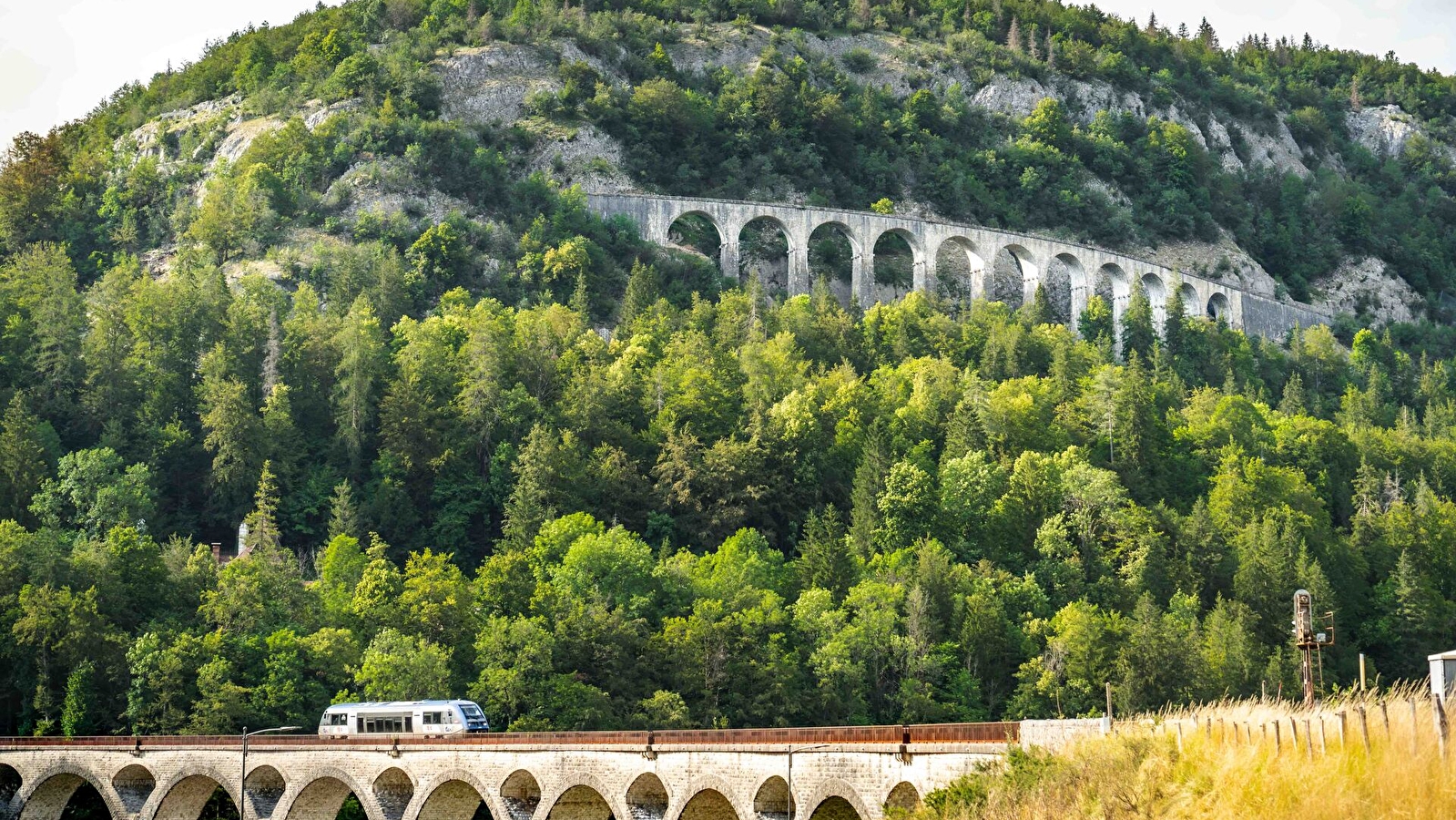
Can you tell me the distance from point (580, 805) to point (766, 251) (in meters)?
65.9

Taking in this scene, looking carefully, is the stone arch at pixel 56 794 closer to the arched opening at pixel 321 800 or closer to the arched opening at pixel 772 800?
the arched opening at pixel 321 800

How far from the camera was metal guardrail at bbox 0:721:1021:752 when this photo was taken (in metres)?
44.1

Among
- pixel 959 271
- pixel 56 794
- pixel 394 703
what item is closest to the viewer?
pixel 394 703

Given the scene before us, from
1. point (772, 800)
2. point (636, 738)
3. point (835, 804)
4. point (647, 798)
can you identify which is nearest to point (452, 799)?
point (647, 798)

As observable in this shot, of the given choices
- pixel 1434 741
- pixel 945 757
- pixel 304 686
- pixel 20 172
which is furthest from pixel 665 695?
pixel 20 172

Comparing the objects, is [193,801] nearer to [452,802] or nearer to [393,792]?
[393,792]

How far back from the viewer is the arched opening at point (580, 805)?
57938 millimetres

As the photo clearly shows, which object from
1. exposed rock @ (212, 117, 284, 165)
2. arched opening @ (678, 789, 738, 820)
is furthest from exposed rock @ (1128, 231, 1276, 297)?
arched opening @ (678, 789, 738, 820)

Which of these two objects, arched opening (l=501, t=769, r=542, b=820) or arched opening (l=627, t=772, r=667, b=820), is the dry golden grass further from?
arched opening (l=501, t=769, r=542, b=820)

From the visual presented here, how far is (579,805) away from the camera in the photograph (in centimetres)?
5859

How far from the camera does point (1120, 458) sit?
314 ft

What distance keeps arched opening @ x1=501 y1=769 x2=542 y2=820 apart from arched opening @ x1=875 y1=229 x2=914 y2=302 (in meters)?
65.4

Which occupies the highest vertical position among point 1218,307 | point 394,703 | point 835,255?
point 835,255

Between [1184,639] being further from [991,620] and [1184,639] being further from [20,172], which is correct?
[20,172]
